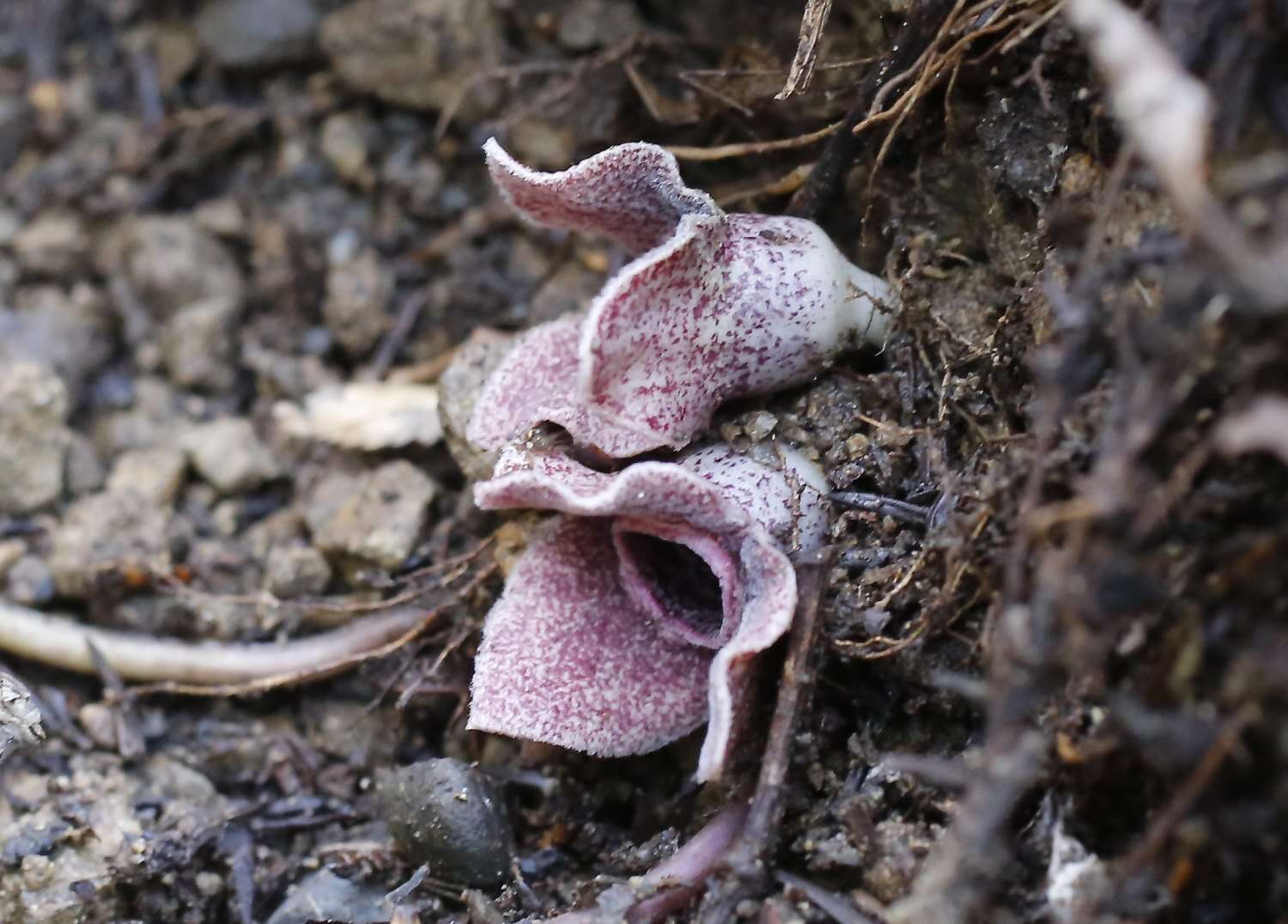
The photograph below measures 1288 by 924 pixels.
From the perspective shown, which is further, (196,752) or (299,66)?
(299,66)

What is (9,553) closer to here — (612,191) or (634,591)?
(634,591)

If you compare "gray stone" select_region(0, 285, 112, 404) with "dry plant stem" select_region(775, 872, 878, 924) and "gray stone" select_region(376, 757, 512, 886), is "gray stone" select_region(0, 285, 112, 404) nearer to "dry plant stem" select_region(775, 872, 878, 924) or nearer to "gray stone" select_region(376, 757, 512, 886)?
"gray stone" select_region(376, 757, 512, 886)

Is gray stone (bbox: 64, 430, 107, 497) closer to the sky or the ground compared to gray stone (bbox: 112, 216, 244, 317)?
closer to the ground

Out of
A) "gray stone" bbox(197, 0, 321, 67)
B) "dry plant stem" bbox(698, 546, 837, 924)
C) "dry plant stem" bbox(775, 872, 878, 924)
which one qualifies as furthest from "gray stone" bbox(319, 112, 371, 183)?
"dry plant stem" bbox(775, 872, 878, 924)

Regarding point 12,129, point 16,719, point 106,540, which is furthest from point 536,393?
point 12,129

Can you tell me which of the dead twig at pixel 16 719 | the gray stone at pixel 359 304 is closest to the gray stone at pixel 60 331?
the gray stone at pixel 359 304

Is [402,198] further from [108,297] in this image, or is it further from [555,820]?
[555,820]

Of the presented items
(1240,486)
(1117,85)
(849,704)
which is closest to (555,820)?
(849,704)
